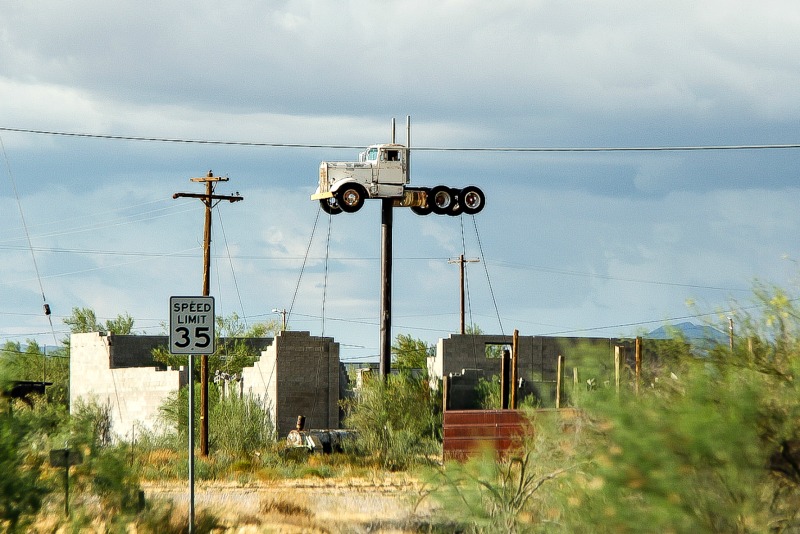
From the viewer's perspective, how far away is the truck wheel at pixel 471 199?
46359 mm

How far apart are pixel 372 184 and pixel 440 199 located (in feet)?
10.9

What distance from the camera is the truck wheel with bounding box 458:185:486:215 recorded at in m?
46.4

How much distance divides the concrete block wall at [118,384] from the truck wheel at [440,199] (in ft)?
42.0

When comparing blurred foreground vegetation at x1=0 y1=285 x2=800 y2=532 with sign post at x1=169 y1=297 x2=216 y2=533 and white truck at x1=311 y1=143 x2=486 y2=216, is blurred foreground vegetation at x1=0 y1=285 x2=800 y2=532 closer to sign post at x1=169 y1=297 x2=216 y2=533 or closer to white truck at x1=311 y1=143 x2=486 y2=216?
sign post at x1=169 y1=297 x2=216 y2=533

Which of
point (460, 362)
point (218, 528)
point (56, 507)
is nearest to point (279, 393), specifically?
point (460, 362)

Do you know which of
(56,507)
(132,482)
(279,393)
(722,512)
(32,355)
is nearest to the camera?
(722,512)

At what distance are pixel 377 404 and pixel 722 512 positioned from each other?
30031 millimetres

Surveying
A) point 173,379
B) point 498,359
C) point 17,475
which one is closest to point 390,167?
point 498,359

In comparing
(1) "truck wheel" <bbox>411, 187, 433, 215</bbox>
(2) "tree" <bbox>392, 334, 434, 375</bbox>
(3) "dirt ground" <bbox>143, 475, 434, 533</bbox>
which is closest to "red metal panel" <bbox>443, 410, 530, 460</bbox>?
(3) "dirt ground" <bbox>143, 475, 434, 533</bbox>

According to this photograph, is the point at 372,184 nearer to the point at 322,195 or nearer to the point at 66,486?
the point at 322,195

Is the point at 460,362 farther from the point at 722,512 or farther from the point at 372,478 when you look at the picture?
the point at 722,512

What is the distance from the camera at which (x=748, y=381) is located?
34.4 feet

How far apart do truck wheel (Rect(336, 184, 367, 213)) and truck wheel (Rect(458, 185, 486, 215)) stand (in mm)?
4705

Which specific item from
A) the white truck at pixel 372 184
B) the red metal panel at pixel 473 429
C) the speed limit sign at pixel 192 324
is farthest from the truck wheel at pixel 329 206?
the speed limit sign at pixel 192 324
